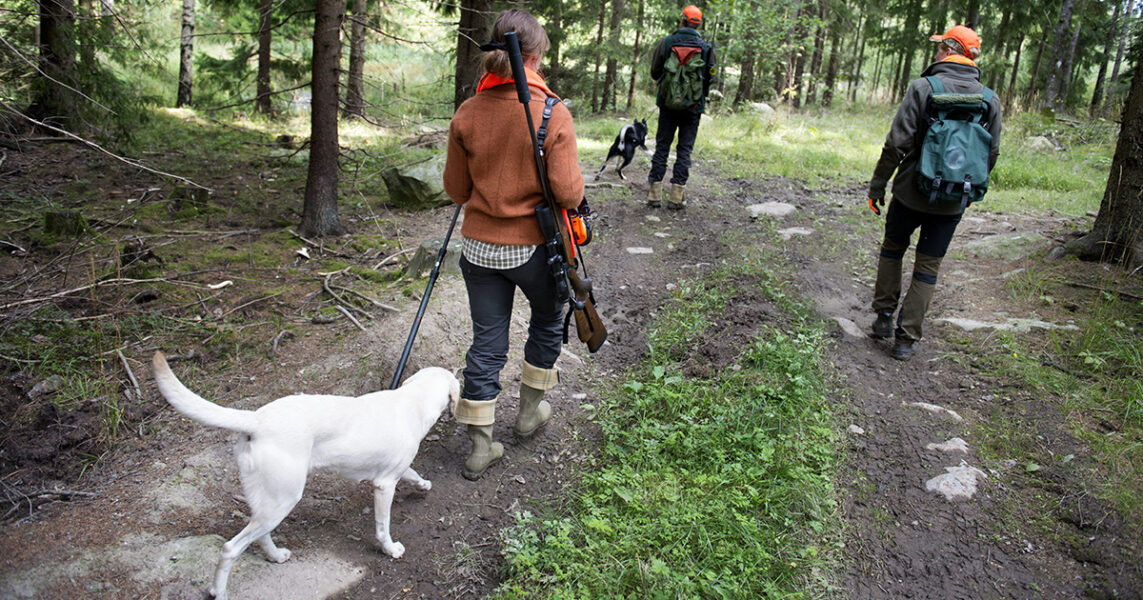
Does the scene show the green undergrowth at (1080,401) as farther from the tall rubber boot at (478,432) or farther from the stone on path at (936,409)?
the tall rubber boot at (478,432)

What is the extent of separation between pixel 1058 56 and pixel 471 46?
20.0 metres

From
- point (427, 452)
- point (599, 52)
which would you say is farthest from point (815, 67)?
point (427, 452)

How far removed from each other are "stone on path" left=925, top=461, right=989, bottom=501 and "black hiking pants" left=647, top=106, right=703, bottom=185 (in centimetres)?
511

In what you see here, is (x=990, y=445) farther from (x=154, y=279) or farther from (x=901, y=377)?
(x=154, y=279)

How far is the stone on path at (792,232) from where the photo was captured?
24.4ft

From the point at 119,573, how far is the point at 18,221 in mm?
5687

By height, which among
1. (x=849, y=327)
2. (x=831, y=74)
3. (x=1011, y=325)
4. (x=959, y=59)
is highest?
(x=831, y=74)

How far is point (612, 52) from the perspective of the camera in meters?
17.1

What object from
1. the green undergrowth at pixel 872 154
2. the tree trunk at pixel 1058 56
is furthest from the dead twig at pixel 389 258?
the tree trunk at pixel 1058 56

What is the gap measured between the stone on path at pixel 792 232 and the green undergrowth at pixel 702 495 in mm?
2962

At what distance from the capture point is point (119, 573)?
8.86 ft

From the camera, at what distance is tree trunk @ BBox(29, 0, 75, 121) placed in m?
7.76

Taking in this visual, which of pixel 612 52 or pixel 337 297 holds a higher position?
pixel 612 52

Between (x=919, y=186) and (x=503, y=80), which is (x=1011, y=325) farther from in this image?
(x=503, y=80)
